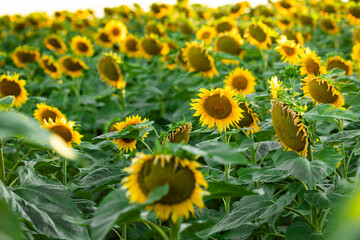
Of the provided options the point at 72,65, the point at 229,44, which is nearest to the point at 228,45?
the point at 229,44

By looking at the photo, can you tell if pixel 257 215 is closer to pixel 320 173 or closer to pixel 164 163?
pixel 320 173

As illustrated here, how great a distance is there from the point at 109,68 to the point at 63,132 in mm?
1291

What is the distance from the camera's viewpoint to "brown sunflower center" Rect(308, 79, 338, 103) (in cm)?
153

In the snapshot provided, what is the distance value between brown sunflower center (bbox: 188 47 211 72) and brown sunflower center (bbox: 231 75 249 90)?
23cm

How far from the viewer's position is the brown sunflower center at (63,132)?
1.73 m

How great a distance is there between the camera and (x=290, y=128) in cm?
128

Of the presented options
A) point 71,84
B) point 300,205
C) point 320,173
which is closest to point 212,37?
point 71,84

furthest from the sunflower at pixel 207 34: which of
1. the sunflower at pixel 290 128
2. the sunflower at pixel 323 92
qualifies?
the sunflower at pixel 290 128

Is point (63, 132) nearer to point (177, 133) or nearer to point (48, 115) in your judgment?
point (48, 115)

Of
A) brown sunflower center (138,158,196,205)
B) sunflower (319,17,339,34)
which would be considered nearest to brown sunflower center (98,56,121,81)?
sunflower (319,17,339,34)

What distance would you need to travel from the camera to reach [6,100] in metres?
1.30

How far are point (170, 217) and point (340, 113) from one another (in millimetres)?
613

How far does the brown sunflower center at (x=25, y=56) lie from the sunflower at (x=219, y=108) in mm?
2530

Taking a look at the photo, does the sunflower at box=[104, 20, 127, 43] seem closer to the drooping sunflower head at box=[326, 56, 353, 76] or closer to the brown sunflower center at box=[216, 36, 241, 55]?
the brown sunflower center at box=[216, 36, 241, 55]
